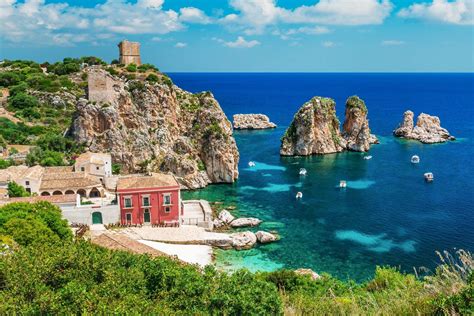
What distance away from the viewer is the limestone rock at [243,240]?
105 ft

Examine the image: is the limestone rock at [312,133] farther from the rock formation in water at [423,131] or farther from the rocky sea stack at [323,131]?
the rock formation in water at [423,131]

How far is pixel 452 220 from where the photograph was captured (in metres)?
37.2

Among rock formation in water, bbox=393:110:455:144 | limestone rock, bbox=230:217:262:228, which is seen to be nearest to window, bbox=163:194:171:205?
limestone rock, bbox=230:217:262:228

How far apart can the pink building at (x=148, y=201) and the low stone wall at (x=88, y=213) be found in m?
0.56

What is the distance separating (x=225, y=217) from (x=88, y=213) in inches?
452

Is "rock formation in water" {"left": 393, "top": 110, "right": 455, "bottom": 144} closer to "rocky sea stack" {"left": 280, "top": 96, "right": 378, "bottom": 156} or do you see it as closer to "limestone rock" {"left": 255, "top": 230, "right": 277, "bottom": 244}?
"rocky sea stack" {"left": 280, "top": 96, "right": 378, "bottom": 156}

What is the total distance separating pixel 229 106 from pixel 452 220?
102 metres

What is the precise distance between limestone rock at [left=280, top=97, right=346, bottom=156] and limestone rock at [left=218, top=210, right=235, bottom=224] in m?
30.7

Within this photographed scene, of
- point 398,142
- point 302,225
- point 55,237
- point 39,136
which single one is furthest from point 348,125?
point 55,237

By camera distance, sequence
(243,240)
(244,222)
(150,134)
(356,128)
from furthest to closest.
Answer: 1. (356,128)
2. (150,134)
3. (244,222)
4. (243,240)

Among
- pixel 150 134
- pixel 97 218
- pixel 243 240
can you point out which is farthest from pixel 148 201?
pixel 150 134

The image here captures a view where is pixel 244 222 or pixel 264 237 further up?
pixel 244 222

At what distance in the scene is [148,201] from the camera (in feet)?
114

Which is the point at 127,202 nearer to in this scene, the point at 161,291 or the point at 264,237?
the point at 264,237
